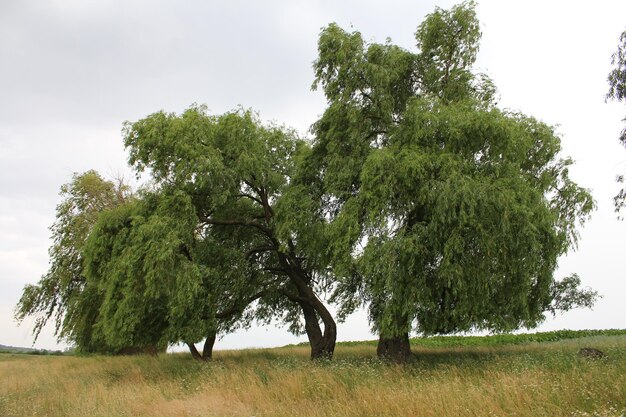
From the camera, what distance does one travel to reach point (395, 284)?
1416 cm

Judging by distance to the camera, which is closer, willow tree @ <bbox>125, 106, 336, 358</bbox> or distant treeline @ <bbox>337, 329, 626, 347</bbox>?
willow tree @ <bbox>125, 106, 336, 358</bbox>

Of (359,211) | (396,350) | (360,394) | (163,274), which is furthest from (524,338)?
(360,394)

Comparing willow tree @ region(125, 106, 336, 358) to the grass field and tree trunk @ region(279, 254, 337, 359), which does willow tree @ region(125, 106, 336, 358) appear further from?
the grass field

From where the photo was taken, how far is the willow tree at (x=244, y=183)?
1808cm

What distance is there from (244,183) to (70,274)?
1687 centimetres

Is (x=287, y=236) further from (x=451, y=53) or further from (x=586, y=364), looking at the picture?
(x=586, y=364)

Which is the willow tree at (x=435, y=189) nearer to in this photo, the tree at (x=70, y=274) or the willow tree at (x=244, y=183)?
the willow tree at (x=244, y=183)

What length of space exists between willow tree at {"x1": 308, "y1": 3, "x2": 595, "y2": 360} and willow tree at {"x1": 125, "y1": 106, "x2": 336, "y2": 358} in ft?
6.82

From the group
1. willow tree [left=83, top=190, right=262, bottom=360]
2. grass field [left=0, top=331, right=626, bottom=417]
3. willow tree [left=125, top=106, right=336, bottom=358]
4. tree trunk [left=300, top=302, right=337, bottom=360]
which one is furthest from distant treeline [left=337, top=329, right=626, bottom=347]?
grass field [left=0, top=331, right=626, bottom=417]

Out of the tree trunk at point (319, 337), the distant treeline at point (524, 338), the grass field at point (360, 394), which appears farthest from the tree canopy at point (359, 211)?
the distant treeline at point (524, 338)

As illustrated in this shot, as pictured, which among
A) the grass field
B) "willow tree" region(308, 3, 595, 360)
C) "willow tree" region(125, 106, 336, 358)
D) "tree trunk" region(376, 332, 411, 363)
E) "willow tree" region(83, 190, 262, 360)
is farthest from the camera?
"willow tree" region(125, 106, 336, 358)

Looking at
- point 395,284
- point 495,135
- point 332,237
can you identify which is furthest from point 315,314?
point 495,135

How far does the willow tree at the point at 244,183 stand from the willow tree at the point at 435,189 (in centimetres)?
208

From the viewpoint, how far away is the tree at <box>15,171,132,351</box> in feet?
96.4
